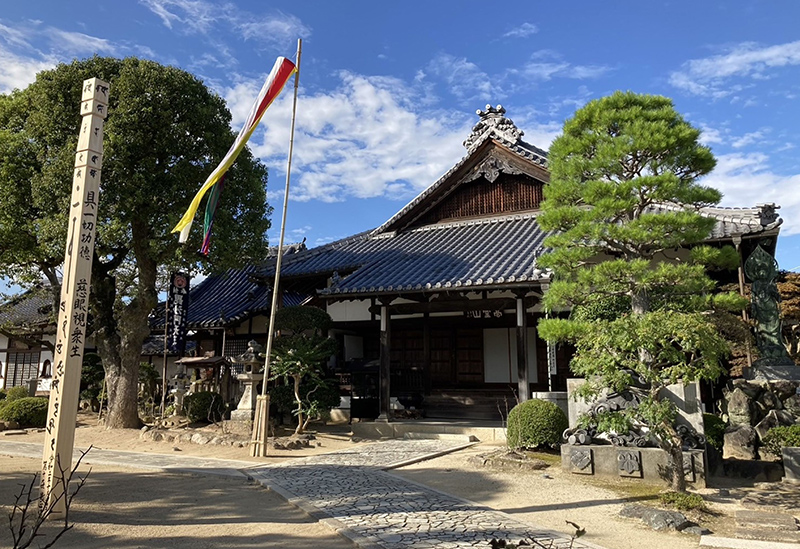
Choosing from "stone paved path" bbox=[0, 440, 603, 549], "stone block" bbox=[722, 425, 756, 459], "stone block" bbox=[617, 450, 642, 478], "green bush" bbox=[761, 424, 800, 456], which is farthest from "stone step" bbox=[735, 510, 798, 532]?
"stone block" bbox=[722, 425, 756, 459]

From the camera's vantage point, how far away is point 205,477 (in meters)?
8.94

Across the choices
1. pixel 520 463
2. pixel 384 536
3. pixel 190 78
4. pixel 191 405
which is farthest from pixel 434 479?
pixel 190 78

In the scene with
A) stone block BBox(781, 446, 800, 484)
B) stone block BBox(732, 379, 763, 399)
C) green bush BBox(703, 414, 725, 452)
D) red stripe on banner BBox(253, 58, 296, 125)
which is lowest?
stone block BBox(781, 446, 800, 484)

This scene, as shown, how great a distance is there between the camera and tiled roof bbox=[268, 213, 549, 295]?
1352 centimetres

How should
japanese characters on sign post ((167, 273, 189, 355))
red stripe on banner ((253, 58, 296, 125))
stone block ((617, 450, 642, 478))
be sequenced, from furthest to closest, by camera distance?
1. japanese characters on sign post ((167, 273, 189, 355))
2. red stripe on banner ((253, 58, 296, 125))
3. stone block ((617, 450, 642, 478))

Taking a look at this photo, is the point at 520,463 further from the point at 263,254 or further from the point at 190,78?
the point at 190,78

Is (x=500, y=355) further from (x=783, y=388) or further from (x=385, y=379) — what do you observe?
(x=783, y=388)

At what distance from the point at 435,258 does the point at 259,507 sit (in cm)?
993

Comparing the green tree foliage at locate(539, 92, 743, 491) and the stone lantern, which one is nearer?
the green tree foliage at locate(539, 92, 743, 491)

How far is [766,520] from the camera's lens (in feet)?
20.8

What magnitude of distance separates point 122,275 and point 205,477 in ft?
32.8

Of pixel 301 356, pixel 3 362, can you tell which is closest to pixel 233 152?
pixel 301 356

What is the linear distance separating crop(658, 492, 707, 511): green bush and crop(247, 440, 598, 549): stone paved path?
2258 millimetres

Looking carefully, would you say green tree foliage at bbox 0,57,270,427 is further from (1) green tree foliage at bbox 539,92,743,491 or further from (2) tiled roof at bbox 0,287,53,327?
(1) green tree foliage at bbox 539,92,743,491
